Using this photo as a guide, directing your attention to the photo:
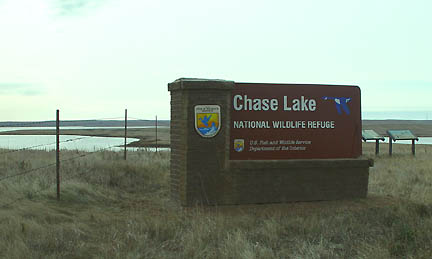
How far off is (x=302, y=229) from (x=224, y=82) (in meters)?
3.72

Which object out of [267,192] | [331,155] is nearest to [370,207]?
[331,155]

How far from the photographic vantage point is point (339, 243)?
752cm

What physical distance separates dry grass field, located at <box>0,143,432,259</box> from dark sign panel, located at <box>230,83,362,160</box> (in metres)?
1.20

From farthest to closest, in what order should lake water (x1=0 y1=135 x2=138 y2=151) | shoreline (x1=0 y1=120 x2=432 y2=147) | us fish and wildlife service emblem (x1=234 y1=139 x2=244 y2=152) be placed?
shoreline (x1=0 y1=120 x2=432 y2=147) < lake water (x1=0 y1=135 x2=138 y2=151) < us fish and wildlife service emblem (x1=234 y1=139 x2=244 y2=152)

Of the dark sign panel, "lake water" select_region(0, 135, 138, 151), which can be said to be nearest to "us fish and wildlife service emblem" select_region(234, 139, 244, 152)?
the dark sign panel

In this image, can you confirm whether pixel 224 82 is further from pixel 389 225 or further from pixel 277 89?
pixel 389 225

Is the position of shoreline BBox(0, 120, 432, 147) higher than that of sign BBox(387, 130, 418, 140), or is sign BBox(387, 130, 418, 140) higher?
sign BBox(387, 130, 418, 140)

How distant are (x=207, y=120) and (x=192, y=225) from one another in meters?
2.79

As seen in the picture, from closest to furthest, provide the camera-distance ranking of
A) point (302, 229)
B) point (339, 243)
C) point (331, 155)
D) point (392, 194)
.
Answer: point (339, 243) → point (302, 229) → point (331, 155) → point (392, 194)

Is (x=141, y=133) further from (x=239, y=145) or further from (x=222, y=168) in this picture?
(x=222, y=168)

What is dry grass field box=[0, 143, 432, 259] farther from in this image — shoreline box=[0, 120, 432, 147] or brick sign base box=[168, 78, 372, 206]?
shoreline box=[0, 120, 432, 147]

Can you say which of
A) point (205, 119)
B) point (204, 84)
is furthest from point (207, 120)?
point (204, 84)

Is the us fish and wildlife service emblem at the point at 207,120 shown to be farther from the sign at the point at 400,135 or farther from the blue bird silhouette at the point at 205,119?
the sign at the point at 400,135

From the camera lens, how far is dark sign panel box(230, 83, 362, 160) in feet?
35.6
